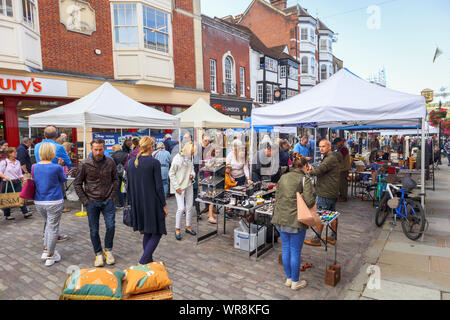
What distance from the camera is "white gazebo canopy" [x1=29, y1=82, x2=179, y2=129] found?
7262mm

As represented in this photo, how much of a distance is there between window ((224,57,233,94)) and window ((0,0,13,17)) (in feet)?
45.3

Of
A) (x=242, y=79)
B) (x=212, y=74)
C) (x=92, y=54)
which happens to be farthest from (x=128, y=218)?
(x=242, y=79)

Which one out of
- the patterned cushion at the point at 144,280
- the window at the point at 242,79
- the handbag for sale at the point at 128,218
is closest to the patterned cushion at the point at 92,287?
the patterned cushion at the point at 144,280

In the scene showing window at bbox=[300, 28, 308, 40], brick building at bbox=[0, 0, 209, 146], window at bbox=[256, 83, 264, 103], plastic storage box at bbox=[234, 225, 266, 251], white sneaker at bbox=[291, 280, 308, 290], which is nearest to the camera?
white sneaker at bbox=[291, 280, 308, 290]

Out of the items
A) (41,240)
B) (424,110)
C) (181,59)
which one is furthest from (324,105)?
(181,59)

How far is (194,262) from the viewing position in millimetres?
4711

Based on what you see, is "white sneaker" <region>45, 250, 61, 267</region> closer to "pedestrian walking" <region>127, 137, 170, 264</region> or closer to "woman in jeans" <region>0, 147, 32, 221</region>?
"pedestrian walking" <region>127, 137, 170, 264</region>

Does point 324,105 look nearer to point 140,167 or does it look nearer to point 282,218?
point 282,218

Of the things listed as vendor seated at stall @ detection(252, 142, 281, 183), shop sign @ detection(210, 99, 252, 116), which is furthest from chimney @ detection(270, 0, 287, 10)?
vendor seated at stall @ detection(252, 142, 281, 183)

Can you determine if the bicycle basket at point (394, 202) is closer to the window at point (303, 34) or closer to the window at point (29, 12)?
the window at point (29, 12)

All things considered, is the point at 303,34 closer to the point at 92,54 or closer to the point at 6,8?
the point at 92,54

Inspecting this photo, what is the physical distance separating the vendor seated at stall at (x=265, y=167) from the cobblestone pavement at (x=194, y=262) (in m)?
1.31

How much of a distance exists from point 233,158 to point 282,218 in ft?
10.0

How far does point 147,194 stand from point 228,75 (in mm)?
19330
